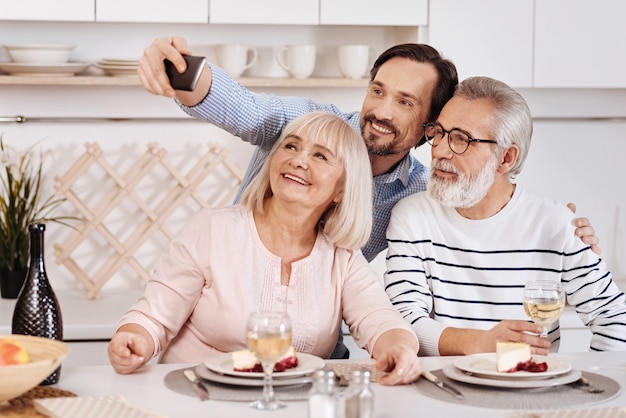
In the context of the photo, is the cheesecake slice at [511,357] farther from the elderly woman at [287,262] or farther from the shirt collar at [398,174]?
the shirt collar at [398,174]

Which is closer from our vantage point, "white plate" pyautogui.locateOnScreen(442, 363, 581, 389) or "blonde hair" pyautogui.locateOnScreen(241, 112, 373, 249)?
"white plate" pyautogui.locateOnScreen(442, 363, 581, 389)

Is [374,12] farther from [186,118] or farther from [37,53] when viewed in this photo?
[37,53]

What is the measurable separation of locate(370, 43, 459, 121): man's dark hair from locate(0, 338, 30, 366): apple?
1190 mm

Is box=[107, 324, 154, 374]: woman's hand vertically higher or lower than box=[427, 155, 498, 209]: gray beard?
lower

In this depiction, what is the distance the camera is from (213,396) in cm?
147

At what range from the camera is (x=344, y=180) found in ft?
6.49

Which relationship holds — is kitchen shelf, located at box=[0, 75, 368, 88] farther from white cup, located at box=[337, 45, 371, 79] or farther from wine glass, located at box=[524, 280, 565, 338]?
wine glass, located at box=[524, 280, 565, 338]

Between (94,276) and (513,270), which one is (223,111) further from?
(94,276)

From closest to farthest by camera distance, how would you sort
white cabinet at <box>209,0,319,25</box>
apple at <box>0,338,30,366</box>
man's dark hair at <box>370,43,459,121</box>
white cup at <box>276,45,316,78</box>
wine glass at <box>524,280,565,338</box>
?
apple at <box>0,338,30,366</box>
wine glass at <box>524,280,565,338</box>
man's dark hair at <box>370,43,459,121</box>
white cabinet at <box>209,0,319,25</box>
white cup at <box>276,45,316,78</box>

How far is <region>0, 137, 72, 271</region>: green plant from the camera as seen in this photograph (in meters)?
2.96

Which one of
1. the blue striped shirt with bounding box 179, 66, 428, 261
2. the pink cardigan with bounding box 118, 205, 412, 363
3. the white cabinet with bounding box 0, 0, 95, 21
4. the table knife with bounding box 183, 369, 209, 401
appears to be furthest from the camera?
the white cabinet with bounding box 0, 0, 95, 21

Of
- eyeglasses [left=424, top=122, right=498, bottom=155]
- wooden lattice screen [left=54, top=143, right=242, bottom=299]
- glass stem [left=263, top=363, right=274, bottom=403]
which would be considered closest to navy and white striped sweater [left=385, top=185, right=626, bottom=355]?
eyeglasses [left=424, top=122, right=498, bottom=155]

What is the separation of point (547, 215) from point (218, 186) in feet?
4.53

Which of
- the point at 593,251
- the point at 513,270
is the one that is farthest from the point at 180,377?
the point at 593,251
